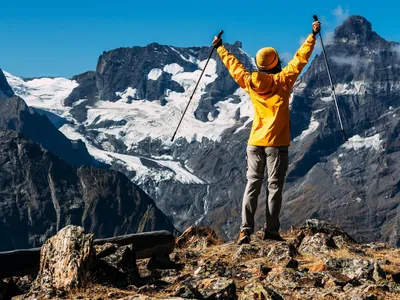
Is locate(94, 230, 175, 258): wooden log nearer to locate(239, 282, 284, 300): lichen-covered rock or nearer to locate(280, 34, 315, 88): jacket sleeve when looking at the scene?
locate(280, 34, 315, 88): jacket sleeve

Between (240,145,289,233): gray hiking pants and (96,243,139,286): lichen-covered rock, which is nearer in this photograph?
(96,243,139,286): lichen-covered rock

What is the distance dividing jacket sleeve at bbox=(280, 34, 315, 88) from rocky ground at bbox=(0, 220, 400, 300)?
3.95m

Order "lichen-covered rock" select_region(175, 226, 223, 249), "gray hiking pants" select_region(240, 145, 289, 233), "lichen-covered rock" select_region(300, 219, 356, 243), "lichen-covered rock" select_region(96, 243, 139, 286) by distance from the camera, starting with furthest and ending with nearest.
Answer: "lichen-covered rock" select_region(175, 226, 223, 249)
"lichen-covered rock" select_region(300, 219, 356, 243)
"gray hiking pants" select_region(240, 145, 289, 233)
"lichen-covered rock" select_region(96, 243, 139, 286)

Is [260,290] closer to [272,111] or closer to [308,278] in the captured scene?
[308,278]

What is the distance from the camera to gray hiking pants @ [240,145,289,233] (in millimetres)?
16203

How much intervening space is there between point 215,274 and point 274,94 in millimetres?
5117

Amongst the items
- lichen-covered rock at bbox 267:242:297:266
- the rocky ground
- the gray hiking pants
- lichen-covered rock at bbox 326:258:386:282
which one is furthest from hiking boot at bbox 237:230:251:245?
lichen-covered rock at bbox 326:258:386:282

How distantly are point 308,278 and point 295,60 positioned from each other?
19.1 feet

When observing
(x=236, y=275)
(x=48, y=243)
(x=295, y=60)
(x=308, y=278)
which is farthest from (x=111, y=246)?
(x=295, y=60)

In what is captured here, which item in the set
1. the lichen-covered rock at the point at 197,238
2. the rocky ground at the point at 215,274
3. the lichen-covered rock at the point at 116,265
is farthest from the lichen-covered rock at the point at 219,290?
the lichen-covered rock at the point at 197,238

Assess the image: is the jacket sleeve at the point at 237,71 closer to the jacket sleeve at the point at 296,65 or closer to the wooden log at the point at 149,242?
the jacket sleeve at the point at 296,65

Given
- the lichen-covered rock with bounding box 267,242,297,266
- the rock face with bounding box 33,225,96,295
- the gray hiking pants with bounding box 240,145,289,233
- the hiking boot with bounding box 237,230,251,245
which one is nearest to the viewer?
the rock face with bounding box 33,225,96,295

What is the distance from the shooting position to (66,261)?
473 inches

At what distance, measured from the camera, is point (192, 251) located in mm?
17594
